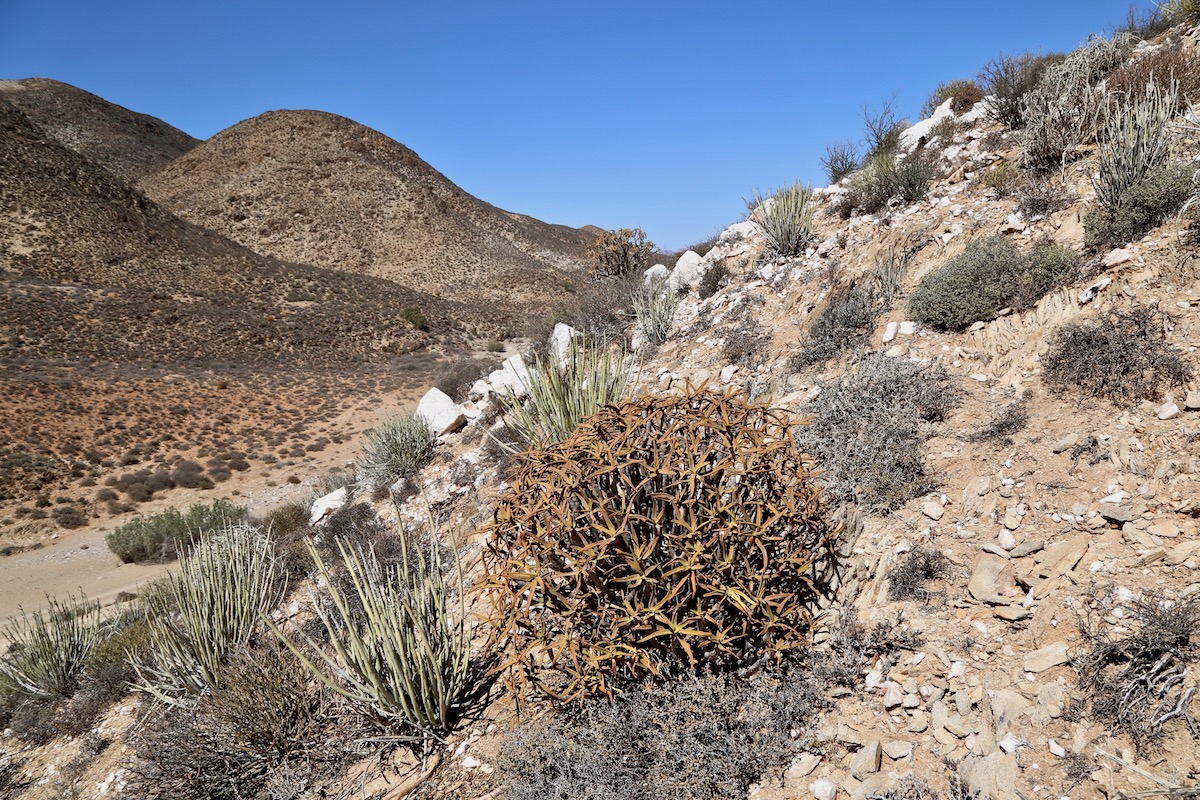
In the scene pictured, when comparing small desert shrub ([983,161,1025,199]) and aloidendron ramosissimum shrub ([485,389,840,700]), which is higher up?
small desert shrub ([983,161,1025,199])

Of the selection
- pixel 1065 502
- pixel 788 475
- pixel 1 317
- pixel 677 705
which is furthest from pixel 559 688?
pixel 1 317

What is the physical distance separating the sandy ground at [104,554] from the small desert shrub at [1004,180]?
37.3 feet

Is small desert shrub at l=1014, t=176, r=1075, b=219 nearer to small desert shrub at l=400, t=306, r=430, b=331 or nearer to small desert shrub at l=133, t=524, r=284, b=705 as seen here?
small desert shrub at l=133, t=524, r=284, b=705

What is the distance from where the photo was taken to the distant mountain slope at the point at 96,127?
59375 mm

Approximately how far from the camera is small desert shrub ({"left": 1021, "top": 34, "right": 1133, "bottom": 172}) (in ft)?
18.8

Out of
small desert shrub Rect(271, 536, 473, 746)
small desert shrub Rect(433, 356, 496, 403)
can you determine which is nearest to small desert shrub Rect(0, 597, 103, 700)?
small desert shrub Rect(271, 536, 473, 746)

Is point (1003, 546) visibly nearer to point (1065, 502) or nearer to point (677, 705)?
point (1065, 502)

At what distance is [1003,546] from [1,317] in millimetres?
31757

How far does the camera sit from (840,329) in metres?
5.21

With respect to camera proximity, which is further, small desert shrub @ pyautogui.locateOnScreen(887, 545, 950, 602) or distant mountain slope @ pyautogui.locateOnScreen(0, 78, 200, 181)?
distant mountain slope @ pyautogui.locateOnScreen(0, 78, 200, 181)

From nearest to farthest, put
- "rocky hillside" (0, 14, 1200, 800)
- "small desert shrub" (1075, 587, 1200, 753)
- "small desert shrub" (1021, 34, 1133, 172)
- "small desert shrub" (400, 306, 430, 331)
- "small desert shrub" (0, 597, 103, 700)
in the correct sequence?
1. "small desert shrub" (1075, 587, 1200, 753)
2. "rocky hillside" (0, 14, 1200, 800)
3. "small desert shrub" (1021, 34, 1133, 172)
4. "small desert shrub" (0, 597, 103, 700)
5. "small desert shrub" (400, 306, 430, 331)

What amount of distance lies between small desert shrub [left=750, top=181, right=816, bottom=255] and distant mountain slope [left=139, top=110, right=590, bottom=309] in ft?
122

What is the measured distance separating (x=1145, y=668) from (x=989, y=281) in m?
3.37

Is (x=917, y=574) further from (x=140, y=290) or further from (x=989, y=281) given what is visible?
(x=140, y=290)
